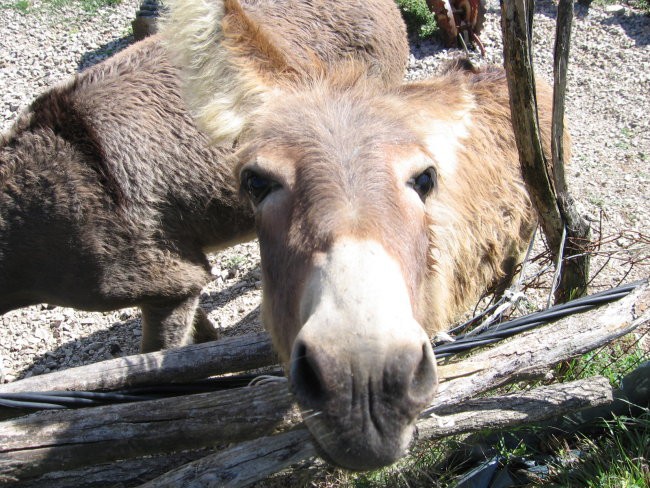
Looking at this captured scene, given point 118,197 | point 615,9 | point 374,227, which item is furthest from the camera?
point 615,9

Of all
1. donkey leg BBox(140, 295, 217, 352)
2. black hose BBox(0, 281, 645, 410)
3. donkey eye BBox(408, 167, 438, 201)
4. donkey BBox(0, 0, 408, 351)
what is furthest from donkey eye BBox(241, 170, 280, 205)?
donkey leg BBox(140, 295, 217, 352)

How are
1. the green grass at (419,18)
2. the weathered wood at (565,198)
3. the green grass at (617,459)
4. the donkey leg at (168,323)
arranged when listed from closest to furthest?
the weathered wood at (565,198) → the green grass at (617,459) → the donkey leg at (168,323) → the green grass at (419,18)

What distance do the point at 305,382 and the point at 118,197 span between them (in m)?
2.69

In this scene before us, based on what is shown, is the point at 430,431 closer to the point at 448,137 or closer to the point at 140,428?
the point at 140,428

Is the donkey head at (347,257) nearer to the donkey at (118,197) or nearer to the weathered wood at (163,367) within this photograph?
the weathered wood at (163,367)

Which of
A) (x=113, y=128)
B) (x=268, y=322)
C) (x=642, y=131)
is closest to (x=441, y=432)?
(x=268, y=322)

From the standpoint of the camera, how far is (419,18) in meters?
8.50

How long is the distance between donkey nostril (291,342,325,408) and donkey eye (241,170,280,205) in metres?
0.88

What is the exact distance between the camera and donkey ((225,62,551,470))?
1.62 meters

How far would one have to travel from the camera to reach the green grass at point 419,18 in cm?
840

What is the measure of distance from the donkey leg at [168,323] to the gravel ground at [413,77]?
82 cm

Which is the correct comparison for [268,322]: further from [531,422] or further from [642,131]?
[642,131]

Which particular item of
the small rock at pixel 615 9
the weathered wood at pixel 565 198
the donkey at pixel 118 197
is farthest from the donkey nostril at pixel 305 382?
the small rock at pixel 615 9

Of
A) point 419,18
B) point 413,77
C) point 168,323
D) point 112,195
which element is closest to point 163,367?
point 168,323
